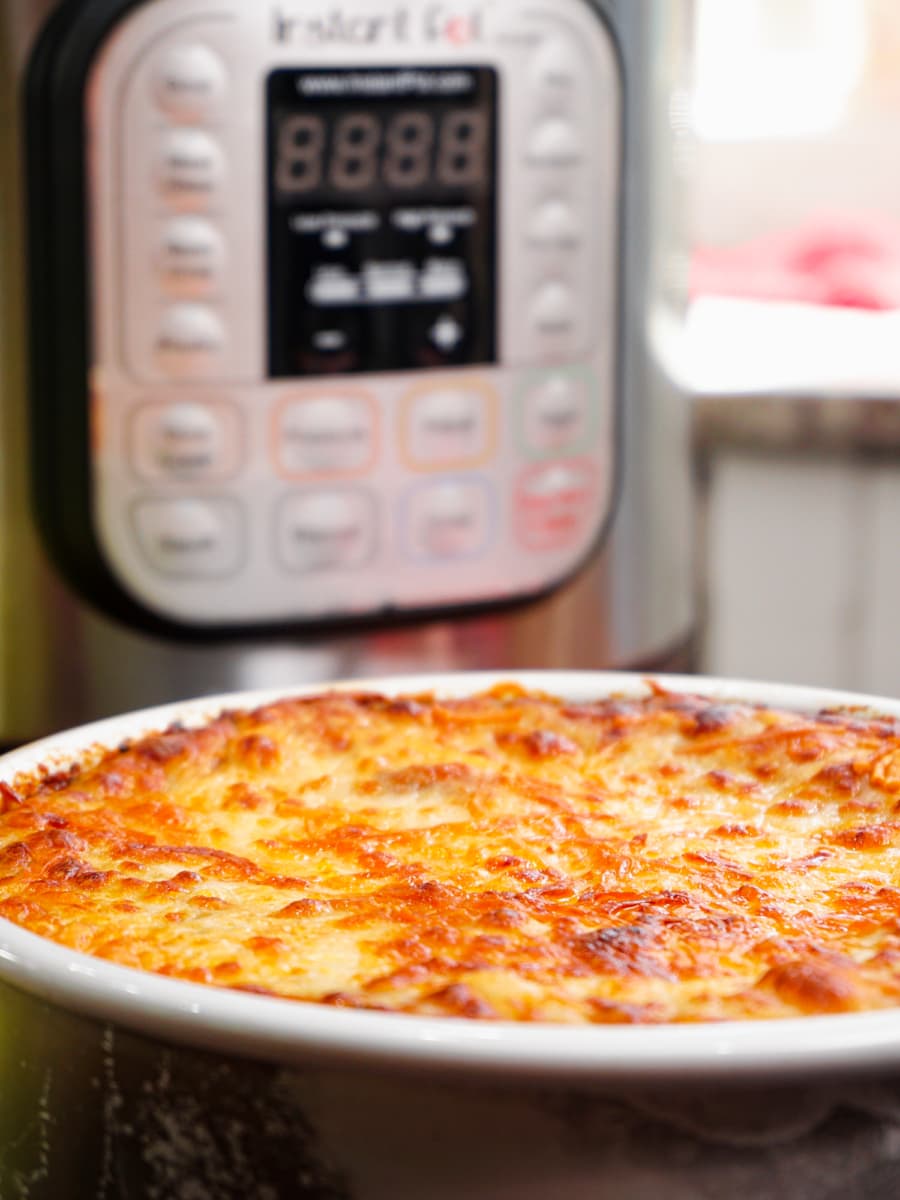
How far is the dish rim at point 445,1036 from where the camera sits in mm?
398

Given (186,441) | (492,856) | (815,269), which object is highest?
(815,269)

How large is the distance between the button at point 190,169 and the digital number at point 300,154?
33 mm

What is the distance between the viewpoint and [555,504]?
3.38 ft

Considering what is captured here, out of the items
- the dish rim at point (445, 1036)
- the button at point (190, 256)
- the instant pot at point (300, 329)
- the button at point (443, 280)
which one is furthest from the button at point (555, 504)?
the dish rim at point (445, 1036)

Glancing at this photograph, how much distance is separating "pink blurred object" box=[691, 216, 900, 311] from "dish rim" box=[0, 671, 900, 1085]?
5.62ft

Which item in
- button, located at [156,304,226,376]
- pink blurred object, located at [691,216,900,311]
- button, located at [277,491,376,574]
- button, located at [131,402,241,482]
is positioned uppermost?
pink blurred object, located at [691,216,900,311]

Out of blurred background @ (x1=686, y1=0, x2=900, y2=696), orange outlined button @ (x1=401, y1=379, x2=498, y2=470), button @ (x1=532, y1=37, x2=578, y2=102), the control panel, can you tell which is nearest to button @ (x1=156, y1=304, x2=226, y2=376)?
the control panel

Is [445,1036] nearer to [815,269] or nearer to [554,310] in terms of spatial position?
[554,310]

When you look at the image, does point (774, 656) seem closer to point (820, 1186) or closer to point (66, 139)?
point (66, 139)

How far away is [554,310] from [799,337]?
1.06m

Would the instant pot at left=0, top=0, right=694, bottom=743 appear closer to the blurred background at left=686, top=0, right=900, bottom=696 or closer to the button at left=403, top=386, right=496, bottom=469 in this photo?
the button at left=403, top=386, right=496, bottom=469

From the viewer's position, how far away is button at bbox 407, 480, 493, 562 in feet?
3.22

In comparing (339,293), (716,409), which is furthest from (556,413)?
(716,409)

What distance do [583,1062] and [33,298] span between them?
0.61 m
